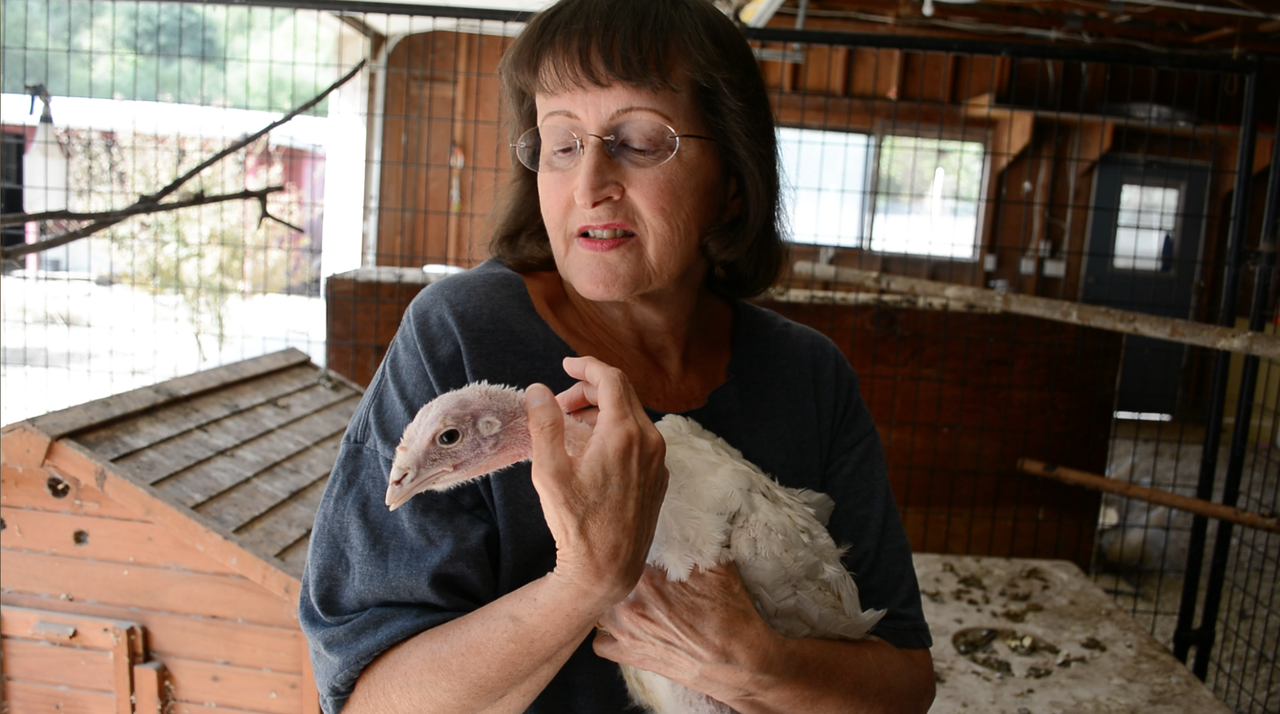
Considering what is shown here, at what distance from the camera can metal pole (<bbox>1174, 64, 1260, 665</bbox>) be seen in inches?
130

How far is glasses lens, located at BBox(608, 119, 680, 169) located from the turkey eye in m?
0.49

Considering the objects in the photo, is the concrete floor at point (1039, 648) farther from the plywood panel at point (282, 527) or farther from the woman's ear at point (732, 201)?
the plywood panel at point (282, 527)

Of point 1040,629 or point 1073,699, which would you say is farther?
point 1040,629

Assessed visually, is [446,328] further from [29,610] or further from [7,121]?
[7,121]

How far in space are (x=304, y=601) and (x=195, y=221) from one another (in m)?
6.67

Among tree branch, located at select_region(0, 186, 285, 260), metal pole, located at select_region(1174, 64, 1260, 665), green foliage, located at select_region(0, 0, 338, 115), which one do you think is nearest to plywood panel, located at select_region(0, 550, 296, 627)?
tree branch, located at select_region(0, 186, 285, 260)

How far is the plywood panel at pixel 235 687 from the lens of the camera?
2.09 m

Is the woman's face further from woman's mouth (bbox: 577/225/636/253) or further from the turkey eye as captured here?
the turkey eye

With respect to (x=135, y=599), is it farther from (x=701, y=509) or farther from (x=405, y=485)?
(x=701, y=509)

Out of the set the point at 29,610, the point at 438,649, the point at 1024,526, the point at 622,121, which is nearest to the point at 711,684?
the point at 438,649

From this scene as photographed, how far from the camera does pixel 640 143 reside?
127 cm

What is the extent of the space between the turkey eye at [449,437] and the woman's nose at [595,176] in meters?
0.41

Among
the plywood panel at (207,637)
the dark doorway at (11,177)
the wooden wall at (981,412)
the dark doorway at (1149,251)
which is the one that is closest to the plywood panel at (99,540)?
the plywood panel at (207,637)

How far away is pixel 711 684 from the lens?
1161 mm
